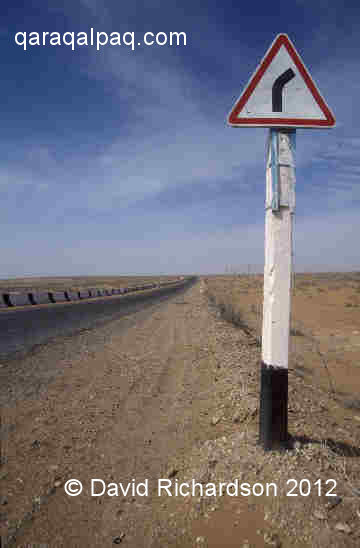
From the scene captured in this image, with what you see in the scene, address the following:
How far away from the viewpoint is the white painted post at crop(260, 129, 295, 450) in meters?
2.27

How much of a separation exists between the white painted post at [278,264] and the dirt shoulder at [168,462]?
42 centimetres

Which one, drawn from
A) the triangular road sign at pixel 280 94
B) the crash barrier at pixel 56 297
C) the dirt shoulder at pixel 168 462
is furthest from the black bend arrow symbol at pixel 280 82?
the crash barrier at pixel 56 297

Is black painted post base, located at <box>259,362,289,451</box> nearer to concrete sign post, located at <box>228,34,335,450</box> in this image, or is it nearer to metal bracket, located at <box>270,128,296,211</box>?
concrete sign post, located at <box>228,34,335,450</box>

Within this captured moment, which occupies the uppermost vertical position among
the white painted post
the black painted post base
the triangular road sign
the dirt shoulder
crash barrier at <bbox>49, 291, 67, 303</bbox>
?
the triangular road sign

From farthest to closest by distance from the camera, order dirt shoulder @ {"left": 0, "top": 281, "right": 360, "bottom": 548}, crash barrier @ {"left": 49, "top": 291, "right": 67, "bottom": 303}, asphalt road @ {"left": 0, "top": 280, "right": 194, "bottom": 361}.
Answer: crash barrier @ {"left": 49, "top": 291, "right": 67, "bottom": 303} → asphalt road @ {"left": 0, "top": 280, "right": 194, "bottom": 361} → dirt shoulder @ {"left": 0, "top": 281, "right": 360, "bottom": 548}

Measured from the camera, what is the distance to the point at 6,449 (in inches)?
112

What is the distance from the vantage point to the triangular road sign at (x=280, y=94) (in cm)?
233

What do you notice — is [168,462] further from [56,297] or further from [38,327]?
[56,297]

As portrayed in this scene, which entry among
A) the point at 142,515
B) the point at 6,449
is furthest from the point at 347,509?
the point at 6,449

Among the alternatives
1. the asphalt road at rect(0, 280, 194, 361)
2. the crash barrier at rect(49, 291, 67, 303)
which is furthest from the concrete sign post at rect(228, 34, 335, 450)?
the crash barrier at rect(49, 291, 67, 303)

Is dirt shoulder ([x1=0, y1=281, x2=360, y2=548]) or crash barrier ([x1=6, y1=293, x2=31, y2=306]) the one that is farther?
crash barrier ([x1=6, y1=293, x2=31, y2=306])

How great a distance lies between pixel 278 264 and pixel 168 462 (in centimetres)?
196

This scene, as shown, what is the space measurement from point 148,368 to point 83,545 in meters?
3.65

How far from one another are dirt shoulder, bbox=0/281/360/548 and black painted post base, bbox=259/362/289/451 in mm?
99
